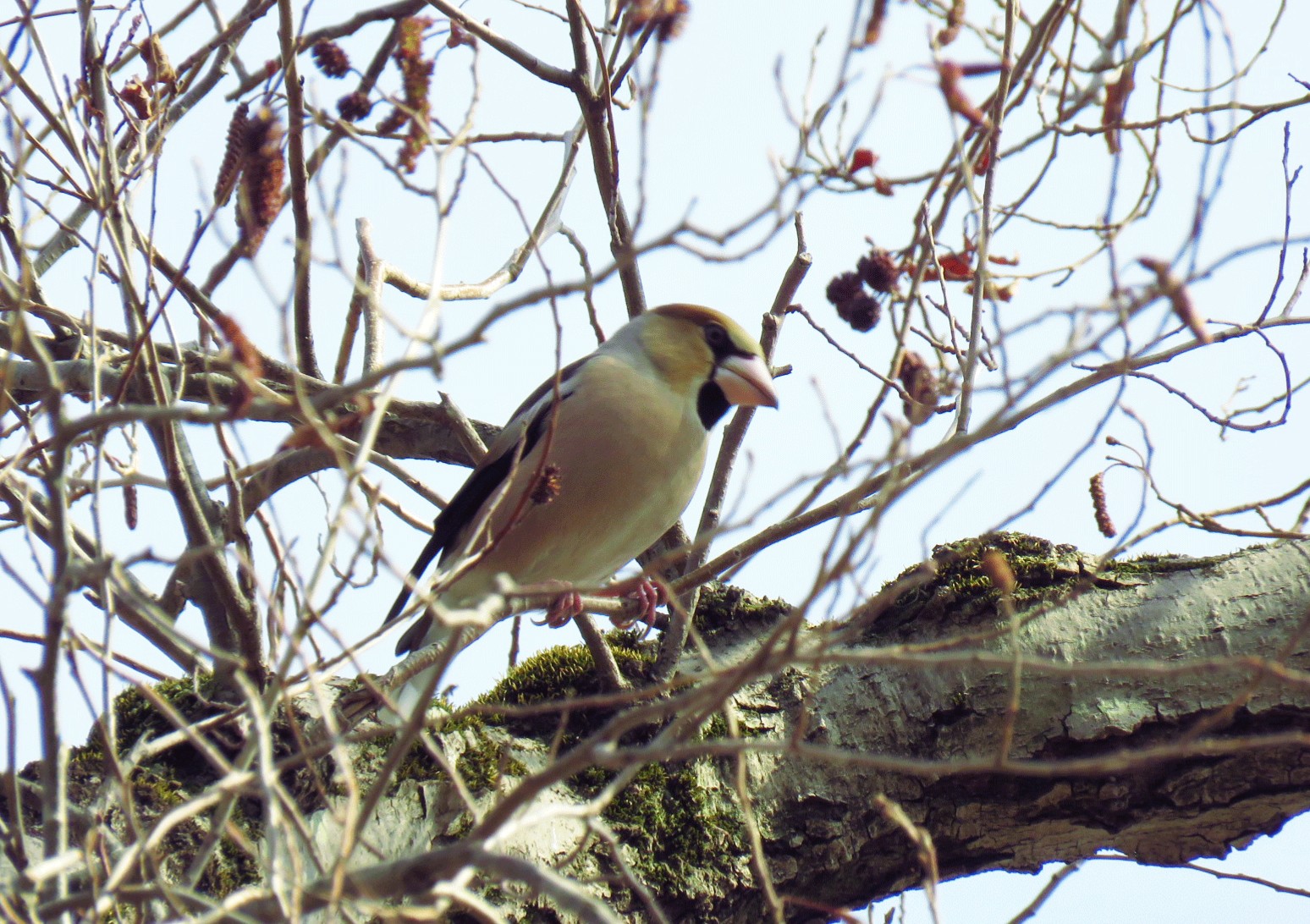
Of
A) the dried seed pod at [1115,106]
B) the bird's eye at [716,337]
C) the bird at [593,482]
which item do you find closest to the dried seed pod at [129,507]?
the bird at [593,482]

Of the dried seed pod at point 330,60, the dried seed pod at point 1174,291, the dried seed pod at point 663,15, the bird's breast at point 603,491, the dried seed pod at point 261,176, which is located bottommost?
the dried seed pod at point 1174,291

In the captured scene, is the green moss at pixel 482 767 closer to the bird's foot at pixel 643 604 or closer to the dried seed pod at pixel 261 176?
the bird's foot at pixel 643 604

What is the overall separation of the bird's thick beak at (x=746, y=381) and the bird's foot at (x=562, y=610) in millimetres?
955

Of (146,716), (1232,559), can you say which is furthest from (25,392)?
(1232,559)

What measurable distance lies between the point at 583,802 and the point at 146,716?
106 cm

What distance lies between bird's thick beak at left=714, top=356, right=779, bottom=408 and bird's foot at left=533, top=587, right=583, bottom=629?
955mm

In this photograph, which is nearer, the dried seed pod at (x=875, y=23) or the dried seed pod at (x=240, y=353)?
the dried seed pod at (x=240, y=353)

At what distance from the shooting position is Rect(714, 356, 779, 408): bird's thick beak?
4.32 m

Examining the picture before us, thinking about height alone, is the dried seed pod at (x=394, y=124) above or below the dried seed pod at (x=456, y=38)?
below

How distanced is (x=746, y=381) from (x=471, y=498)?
1.08 m

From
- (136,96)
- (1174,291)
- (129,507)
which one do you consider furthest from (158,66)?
(1174,291)

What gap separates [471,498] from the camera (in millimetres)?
4051

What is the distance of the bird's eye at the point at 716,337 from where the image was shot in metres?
4.76

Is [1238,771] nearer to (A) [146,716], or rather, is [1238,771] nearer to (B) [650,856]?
(B) [650,856]
